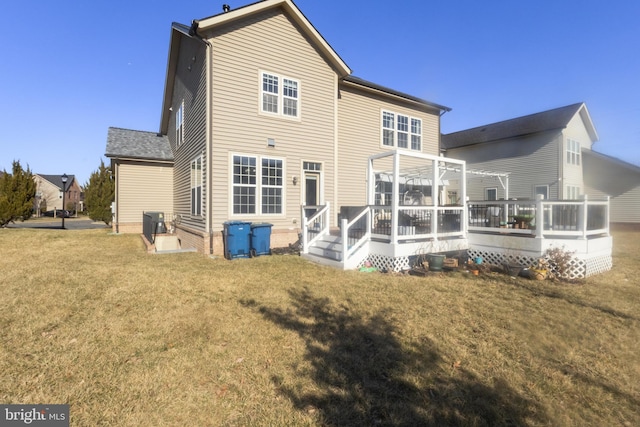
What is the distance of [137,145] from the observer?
1616cm

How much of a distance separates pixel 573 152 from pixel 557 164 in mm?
2442

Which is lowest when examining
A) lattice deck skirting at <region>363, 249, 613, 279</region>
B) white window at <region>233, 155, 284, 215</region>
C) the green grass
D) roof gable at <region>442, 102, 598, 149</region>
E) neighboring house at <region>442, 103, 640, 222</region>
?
the green grass

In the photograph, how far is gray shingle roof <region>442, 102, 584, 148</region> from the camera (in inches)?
786

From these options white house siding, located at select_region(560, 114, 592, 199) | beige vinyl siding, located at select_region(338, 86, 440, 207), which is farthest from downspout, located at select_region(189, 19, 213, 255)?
white house siding, located at select_region(560, 114, 592, 199)

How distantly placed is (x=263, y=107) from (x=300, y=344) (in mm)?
9013

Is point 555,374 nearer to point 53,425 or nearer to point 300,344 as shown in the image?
point 300,344

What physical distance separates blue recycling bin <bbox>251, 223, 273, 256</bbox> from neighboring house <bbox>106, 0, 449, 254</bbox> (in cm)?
71

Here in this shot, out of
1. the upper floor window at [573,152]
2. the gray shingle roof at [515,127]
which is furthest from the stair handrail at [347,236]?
the upper floor window at [573,152]

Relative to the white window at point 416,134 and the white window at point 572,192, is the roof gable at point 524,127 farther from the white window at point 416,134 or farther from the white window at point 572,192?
the white window at point 416,134

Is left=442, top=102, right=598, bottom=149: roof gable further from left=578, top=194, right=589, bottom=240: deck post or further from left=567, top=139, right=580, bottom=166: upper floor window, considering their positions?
left=578, top=194, right=589, bottom=240: deck post

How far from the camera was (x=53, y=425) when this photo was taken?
254cm

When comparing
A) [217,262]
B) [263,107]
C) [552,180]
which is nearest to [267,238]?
[217,262]

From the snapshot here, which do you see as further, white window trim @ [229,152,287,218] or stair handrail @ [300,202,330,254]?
white window trim @ [229,152,287,218]

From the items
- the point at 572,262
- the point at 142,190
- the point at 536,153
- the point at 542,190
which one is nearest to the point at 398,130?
the point at 572,262
